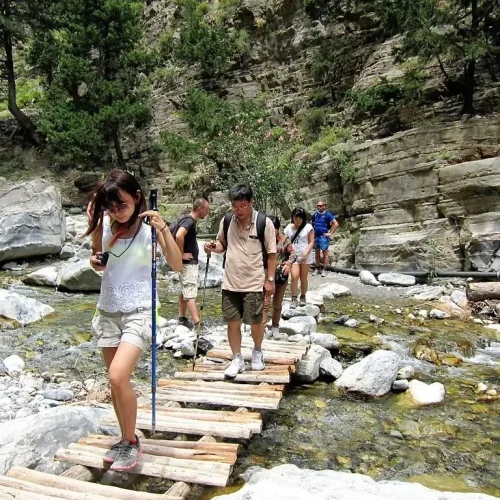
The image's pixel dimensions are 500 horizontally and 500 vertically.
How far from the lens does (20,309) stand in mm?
8836

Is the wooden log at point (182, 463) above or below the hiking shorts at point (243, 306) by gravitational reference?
below

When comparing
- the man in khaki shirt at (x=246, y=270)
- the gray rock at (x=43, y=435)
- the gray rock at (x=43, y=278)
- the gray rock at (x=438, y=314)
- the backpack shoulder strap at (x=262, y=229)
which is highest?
the backpack shoulder strap at (x=262, y=229)

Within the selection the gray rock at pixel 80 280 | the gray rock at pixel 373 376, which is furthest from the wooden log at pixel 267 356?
the gray rock at pixel 80 280

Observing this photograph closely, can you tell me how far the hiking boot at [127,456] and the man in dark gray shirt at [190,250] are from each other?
4.03 meters

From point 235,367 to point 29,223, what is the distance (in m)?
12.2

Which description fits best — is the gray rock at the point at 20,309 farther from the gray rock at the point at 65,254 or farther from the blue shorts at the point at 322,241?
the blue shorts at the point at 322,241

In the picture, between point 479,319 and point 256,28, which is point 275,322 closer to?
point 479,319

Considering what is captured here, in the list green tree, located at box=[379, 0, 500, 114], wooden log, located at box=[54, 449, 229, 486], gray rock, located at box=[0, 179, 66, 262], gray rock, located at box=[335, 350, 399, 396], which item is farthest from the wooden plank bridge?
green tree, located at box=[379, 0, 500, 114]

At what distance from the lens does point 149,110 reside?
93.7 ft

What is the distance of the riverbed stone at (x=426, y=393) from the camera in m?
5.33

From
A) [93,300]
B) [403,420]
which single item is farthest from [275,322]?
[93,300]

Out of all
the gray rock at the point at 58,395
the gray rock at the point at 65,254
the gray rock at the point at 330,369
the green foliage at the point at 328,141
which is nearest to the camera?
the gray rock at the point at 58,395

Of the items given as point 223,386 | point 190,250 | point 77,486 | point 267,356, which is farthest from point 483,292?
point 77,486

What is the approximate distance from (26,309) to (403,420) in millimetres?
7026
